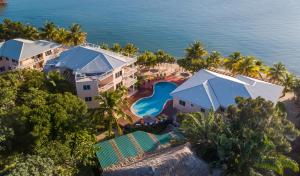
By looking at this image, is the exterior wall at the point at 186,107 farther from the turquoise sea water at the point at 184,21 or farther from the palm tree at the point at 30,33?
the turquoise sea water at the point at 184,21

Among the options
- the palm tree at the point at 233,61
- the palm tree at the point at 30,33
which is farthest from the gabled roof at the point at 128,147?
the palm tree at the point at 30,33

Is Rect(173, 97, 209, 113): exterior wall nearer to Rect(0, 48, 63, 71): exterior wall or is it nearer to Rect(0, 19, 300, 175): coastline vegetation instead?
Rect(0, 19, 300, 175): coastline vegetation

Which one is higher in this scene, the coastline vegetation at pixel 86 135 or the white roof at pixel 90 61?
the white roof at pixel 90 61

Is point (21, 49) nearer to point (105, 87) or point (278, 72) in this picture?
point (105, 87)

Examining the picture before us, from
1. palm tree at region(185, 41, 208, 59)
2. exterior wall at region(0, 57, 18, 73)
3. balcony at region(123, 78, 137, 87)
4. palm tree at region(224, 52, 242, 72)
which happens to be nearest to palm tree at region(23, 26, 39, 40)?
exterior wall at region(0, 57, 18, 73)

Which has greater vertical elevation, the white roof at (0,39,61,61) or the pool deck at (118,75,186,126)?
the white roof at (0,39,61,61)

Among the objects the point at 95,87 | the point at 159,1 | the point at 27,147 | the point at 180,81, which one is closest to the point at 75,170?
the point at 27,147

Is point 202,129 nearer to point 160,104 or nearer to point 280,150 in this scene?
point 280,150
